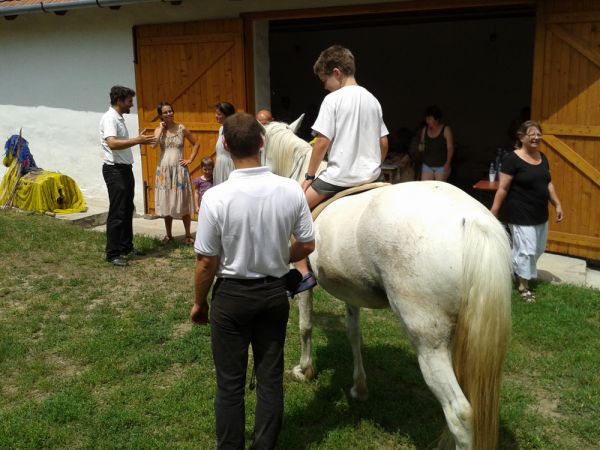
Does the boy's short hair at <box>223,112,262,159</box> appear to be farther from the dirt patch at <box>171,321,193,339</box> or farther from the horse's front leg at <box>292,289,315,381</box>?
the dirt patch at <box>171,321,193,339</box>

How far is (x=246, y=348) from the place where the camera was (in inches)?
115

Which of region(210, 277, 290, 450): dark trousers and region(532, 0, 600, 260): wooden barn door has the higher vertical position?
region(532, 0, 600, 260): wooden barn door

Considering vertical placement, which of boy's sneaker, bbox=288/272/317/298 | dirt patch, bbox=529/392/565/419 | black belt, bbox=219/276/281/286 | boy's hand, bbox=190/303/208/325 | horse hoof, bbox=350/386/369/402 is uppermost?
black belt, bbox=219/276/281/286

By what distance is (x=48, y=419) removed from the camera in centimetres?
362

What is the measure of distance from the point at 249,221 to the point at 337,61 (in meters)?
1.43

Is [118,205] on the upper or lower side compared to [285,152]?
lower

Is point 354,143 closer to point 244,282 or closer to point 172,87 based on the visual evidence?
point 244,282

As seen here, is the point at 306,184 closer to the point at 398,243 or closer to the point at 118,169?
the point at 398,243

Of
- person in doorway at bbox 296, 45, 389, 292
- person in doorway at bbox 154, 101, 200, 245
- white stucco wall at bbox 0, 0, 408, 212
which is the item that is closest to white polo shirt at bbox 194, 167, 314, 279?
person in doorway at bbox 296, 45, 389, 292

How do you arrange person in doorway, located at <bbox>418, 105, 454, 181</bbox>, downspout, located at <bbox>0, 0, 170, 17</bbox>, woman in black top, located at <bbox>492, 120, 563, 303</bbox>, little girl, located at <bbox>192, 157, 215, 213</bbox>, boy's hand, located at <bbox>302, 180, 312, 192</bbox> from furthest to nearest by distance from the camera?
downspout, located at <bbox>0, 0, 170, 17</bbox>, person in doorway, located at <bbox>418, 105, 454, 181</bbox>, little girl, located at <bbox>192, 157, 215, 213</bbox>, woman in black top, located at <bbox>492, 120, 563, 303</bbox>, boy's hand, located at <bbox>302, 180, 312, 192</bbox>

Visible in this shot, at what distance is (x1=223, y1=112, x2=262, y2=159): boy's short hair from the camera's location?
2721 millimetres

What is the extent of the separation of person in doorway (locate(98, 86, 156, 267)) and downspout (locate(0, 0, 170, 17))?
2230mm

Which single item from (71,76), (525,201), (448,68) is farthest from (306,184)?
(448,68)

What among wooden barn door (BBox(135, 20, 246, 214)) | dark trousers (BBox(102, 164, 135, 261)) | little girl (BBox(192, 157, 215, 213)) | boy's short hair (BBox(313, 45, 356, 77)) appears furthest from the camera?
wooden barn door (BBox(135, 20, 246, 214))
